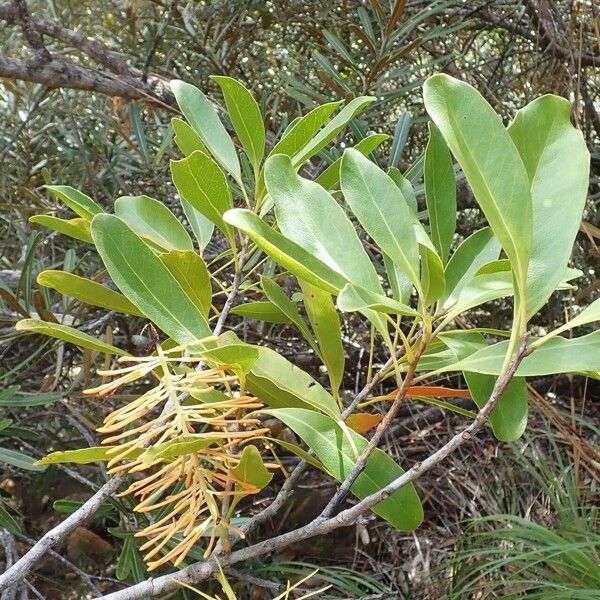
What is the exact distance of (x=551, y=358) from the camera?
0.45 metres

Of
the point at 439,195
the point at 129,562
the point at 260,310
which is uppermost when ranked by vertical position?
the point at 439,195

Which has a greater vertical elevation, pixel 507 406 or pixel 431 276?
pixel 431 276

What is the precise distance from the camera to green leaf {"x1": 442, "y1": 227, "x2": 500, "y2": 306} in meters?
0.56

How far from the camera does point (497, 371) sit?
45cm

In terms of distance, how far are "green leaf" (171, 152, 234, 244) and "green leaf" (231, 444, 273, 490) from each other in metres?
0.20

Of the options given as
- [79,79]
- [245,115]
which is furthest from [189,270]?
[79,79]

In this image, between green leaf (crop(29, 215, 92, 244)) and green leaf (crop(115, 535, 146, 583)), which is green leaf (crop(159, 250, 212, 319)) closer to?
A: green leaf (crop(29, 215, 92, 244))

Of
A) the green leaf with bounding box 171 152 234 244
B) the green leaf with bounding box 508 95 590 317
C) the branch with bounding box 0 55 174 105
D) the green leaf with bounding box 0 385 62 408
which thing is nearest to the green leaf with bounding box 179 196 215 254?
the green leaf with bounding box 171 152 234 244

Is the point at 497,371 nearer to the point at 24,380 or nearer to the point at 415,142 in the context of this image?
the point at 24,380

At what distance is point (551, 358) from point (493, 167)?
0.46 feet

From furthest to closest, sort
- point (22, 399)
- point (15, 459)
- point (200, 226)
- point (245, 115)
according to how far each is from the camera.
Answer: point (22, 399) < point (15, 459) < point (200, 226) < point (245, 115)

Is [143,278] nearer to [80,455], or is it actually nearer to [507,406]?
[80,455]

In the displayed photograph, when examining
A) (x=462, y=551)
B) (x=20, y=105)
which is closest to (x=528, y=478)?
(x=462, y=551)

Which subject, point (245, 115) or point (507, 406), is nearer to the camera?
point (507, 406)
